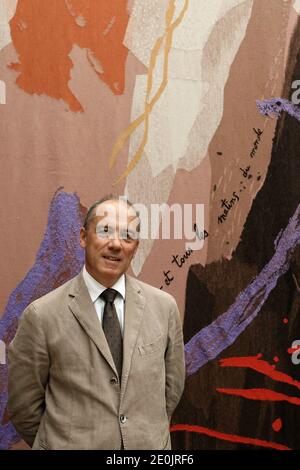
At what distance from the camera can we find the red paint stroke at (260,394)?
2.35m

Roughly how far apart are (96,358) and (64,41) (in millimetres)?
1321

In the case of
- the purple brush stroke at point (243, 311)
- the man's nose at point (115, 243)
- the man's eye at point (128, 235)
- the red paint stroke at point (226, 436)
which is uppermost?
the man's eye at point (128, 235)

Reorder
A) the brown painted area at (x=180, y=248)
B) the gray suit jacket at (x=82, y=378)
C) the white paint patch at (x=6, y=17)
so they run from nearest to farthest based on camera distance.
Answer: the gray suit jacket at (x=82, y=378) → the white paint patch at (x=6, y=17) → the brown painted area at (x=180, y=248)

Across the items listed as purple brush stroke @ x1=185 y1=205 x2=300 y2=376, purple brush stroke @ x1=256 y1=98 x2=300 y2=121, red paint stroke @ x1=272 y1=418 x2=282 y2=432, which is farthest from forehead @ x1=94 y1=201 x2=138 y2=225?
red paint stroke @ x1=272 y1=418 x2=282 y2=432

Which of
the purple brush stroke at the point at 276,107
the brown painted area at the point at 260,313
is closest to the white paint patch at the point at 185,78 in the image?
the purple brush stroke at the point at 276,107

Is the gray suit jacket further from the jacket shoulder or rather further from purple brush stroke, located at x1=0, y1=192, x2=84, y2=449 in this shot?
purple brush stroke, located at x1=0, y1=192, x2=84, y2=449

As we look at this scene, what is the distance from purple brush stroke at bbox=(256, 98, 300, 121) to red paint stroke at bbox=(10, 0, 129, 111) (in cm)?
61

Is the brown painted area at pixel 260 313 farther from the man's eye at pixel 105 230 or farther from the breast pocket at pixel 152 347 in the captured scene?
the man's eye at pixel 105 230

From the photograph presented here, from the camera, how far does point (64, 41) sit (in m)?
2.19

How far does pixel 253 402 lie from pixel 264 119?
1230 millimetres

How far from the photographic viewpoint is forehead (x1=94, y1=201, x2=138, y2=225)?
5.19 ft

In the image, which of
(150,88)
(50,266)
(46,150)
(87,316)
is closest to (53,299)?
(87,316)

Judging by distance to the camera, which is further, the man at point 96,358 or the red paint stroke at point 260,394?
the red paint stroke at point 260,394

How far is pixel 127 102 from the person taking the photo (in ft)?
7.35
